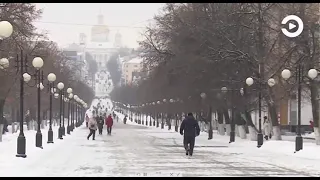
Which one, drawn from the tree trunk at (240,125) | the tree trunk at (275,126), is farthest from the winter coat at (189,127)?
the tree trunk at (240,125)

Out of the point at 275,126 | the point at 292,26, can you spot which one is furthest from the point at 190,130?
the point at 275,126

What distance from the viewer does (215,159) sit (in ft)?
81.8

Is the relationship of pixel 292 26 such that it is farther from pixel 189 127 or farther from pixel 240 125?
pixel 240 125

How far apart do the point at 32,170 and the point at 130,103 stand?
13784cm

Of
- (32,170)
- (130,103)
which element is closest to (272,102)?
(32,170)

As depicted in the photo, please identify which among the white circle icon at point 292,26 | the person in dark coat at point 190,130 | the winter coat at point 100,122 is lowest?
the winter coat at point 100,122

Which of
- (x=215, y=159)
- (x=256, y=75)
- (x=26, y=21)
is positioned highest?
(x=26, y=21)

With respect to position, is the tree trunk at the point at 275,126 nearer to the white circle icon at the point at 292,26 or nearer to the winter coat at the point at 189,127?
the white circle icon at the point at 292,26

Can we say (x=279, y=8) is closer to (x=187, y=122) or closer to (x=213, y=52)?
(x=213, y=52)

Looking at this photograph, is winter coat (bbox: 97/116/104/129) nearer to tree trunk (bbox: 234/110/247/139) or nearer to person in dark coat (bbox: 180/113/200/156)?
tree trunk (bbox: 234/110/247/139)

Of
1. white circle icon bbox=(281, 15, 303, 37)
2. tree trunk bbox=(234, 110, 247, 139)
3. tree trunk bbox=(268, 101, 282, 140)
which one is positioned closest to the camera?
white circle icon bbox=(281, 15, 303, 37)

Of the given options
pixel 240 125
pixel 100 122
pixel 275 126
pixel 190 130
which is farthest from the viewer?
pixel 100 122

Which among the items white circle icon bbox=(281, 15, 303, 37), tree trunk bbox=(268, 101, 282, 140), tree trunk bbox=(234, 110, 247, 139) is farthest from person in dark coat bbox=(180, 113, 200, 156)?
tree trunk bbox=(234, 110, 247, 139)

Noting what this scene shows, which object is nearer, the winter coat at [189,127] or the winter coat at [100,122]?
the winter coat at [189,127]
